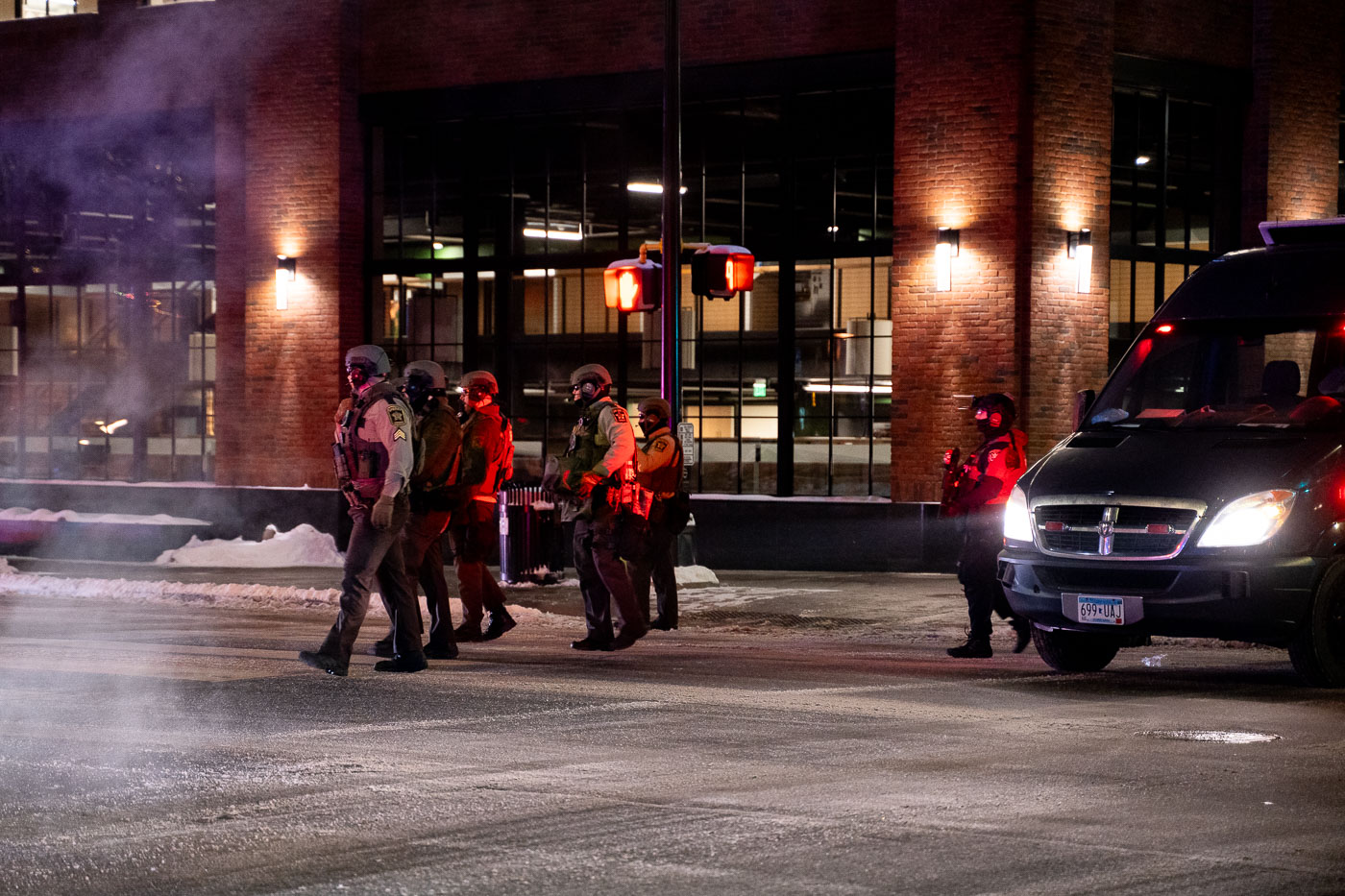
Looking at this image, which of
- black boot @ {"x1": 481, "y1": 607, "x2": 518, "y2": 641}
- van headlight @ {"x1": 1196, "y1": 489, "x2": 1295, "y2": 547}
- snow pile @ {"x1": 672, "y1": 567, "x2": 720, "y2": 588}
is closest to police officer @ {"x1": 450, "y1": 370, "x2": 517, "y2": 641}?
black boot @ {"x1": 481, "y1": 607, "x2": 518, "y2": 641}

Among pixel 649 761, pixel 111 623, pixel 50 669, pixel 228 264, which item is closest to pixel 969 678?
pixel 649 761

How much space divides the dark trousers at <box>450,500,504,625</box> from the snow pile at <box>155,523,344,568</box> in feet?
26.9

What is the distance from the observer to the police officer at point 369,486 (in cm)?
1064

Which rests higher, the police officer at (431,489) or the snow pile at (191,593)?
the police officer at (431,489)

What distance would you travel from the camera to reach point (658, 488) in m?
13.5

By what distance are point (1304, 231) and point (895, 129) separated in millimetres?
8473

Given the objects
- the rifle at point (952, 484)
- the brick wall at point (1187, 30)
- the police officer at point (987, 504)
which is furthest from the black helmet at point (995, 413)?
the brick wall at point (1187, 30)

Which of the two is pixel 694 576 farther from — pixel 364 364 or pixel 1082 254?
pixel 364 364

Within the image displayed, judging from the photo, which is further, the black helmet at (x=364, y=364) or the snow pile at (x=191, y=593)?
the snow pile at (x=191, y=593)

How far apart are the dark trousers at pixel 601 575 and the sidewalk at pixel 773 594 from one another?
2.25 meters

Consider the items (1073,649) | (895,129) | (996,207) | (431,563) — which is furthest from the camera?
(895,129)

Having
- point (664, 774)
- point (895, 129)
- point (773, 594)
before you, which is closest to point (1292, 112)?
point (895, 129)

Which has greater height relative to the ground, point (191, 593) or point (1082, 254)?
point (1082, 254)

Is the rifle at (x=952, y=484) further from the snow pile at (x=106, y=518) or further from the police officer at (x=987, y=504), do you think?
the snow pile at (x=106, y=518)
